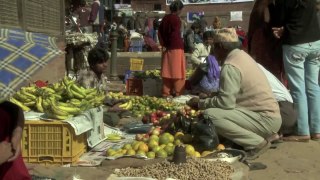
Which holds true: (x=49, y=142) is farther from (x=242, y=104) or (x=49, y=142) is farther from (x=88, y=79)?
(x=242, y=104)

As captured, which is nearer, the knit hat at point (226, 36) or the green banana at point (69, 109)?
the green banana at point (69, 109)

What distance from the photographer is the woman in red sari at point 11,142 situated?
2.60 metres

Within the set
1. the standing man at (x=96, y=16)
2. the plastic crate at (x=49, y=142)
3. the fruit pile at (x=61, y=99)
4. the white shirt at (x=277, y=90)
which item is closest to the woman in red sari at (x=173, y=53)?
the white shirt at (x=277, y=90)

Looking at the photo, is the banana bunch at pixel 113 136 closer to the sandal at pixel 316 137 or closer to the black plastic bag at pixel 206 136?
the black plastic bag at pixel 206 136

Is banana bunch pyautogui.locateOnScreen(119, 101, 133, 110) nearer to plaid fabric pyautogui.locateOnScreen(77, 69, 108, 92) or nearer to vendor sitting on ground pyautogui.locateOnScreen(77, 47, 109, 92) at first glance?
vendor sitting on ground pyautogui.locateOnScreen(77, 47, 109, 92)

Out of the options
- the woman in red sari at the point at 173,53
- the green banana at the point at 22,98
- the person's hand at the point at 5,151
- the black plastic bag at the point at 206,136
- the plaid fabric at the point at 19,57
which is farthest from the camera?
the woman in red sari at the point at 173,53

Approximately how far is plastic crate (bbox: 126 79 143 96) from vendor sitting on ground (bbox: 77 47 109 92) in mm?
3902

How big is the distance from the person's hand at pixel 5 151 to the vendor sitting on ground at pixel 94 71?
3931mm

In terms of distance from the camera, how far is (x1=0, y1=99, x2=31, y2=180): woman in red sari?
8.52 ft

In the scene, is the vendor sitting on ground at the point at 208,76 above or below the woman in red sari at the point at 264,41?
below

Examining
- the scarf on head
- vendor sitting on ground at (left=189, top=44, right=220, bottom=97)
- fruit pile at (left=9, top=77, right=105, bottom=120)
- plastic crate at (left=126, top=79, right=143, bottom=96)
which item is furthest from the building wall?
fruit pile at (left=9, top=77, right=105, bottom=120)

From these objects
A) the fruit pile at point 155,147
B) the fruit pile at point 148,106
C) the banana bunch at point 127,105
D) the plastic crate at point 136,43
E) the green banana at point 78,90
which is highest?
the green banana at point 78,90

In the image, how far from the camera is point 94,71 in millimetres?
6789

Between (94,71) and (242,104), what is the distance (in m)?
1.99
